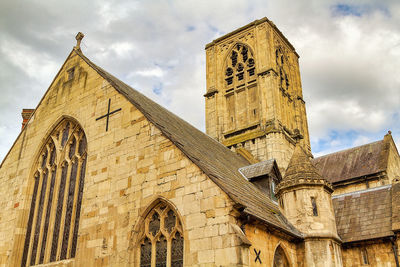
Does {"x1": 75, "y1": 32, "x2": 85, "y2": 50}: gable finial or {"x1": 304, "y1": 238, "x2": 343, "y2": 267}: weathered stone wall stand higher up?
{"x1": 75, "y1": 32, "x2": 85, "y2": 50}: gable finial

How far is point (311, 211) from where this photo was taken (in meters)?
15.2

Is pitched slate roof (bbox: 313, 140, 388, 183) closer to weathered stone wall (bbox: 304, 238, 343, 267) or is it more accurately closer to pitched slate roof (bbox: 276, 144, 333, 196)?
pitched slate roof (bbox: 276, 144, 333, 196)

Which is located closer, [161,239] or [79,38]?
[161,239]

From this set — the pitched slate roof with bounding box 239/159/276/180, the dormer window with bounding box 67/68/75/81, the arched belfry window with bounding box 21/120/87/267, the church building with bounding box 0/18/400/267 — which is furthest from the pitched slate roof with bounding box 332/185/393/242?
the dormer window with bounding box 67/68/75/81

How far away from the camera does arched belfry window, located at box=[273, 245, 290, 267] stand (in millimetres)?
13094

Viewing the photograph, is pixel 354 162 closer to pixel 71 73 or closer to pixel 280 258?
pixel 280 258

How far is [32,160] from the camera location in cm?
1717

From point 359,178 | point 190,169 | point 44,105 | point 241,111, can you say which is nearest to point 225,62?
point 241,111

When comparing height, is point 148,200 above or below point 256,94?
below

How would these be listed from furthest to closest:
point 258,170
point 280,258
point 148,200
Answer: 1. point 258,170
2. point 280,258
3. point 148,200

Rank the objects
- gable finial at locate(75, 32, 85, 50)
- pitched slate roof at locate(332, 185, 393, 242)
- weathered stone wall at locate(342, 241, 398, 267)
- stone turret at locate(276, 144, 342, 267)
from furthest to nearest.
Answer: gable finial at locate(75, 32, 85, 50) → pitched slate roof at locate(332, 185, 393, 242) → weathered stone wall at locate(342, 241, 398, 267) → stone turret at locate(276, 144, 342, 267)

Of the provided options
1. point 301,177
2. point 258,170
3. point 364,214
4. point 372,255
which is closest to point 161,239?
point 301,177

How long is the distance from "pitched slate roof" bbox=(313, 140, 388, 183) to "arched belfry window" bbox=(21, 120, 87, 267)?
16.9 m

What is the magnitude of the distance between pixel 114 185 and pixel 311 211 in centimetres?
714
